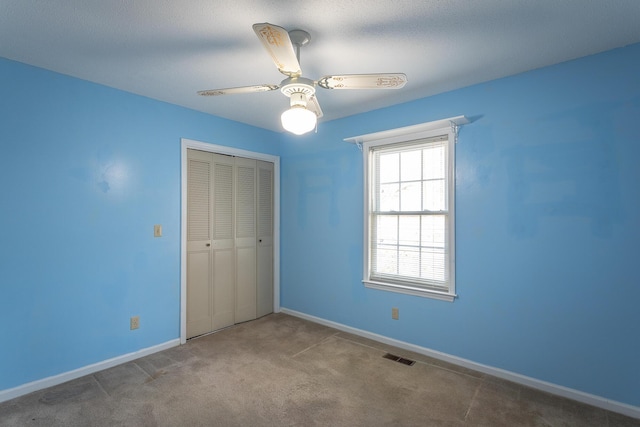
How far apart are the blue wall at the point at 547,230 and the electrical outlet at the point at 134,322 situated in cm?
243

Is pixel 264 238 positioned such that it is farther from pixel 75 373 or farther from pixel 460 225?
pixel 460 225

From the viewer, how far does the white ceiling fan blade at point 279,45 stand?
4.66ft

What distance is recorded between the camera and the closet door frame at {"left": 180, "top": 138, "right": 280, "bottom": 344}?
3.38 meters

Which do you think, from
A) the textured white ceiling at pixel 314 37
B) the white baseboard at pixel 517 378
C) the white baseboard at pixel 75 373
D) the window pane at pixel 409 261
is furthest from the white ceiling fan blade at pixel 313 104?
the white baseboard at pixel 75 373

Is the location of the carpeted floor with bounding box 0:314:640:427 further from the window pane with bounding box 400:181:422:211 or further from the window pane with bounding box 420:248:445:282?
the window pane with bounding box 400:181:422:211

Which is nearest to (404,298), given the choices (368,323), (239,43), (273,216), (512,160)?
(368,323)

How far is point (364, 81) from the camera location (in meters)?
1.92

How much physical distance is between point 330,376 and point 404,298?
109 centimetres

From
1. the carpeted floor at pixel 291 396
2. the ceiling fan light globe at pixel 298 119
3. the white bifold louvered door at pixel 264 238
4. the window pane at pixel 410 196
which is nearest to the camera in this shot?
the ceiling fan light globe at pixel 298 119

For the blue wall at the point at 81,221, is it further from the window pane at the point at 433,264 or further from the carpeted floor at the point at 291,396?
the window pane at the point at 433,264

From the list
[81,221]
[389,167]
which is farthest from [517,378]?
Answer: [81,221]

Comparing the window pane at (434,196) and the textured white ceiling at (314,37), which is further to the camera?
the window pane at (434,196)

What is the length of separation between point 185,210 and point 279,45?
2366 mm

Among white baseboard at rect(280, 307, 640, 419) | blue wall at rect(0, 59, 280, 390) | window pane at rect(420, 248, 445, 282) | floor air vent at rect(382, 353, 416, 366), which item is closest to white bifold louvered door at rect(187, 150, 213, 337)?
blue wall at rect(0, 59, 280, 390)
